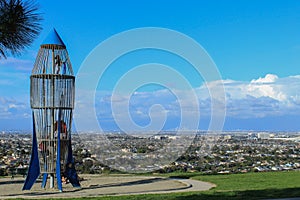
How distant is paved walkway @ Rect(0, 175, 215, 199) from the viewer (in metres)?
11.9

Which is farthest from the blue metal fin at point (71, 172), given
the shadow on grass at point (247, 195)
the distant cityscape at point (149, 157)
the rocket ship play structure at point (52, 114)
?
the distant cityscape at point (149, 157)

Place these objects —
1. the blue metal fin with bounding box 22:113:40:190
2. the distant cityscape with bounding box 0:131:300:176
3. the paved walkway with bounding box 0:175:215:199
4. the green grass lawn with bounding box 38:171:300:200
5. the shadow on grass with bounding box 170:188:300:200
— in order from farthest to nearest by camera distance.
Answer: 1. the distant cityscape with bounding box 0:131:300:176
2. the blue metal fin with bounding box 22:113:40:190
3. the paved walkway with bounding box 0:175:215:199
4. the green grass lawn with bounding box 38:171:300:200
5. the shadow on grass with bounding box 170:188:300:200

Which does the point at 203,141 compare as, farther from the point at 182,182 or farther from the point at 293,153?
the point at 182,182

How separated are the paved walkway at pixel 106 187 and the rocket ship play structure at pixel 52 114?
492 mm

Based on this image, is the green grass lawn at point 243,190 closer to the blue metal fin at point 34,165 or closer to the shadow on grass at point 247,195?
the shadow on grass at point 247,195

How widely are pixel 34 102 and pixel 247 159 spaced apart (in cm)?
1322

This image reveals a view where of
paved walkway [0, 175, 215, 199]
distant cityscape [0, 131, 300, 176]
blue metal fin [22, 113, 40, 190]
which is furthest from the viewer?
distant cityscape [0, 131, 300, 176]

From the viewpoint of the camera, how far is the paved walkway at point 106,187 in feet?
39.2

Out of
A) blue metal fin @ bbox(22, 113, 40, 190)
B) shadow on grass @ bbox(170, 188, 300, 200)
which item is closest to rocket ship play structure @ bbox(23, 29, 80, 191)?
blue metal fin @ bbox(22, 113, 40, 190)

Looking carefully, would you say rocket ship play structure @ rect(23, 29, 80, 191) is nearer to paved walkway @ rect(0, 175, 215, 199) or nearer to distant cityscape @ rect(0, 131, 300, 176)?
paved walkway @ rect(0, 175, 215, 199)

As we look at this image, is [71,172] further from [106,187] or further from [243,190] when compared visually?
[243,190]

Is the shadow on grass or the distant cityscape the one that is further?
the distant cityscape

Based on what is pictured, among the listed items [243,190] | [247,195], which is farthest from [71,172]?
[247,195]

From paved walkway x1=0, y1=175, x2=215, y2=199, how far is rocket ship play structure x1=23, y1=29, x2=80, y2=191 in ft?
1.61
